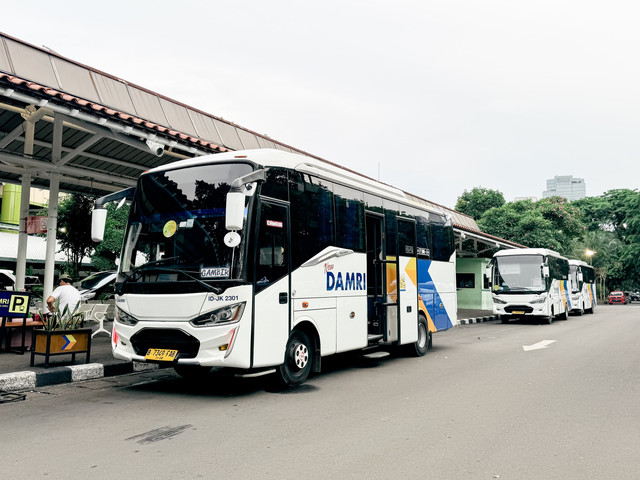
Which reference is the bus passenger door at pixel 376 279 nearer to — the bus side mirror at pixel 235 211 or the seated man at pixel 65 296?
the bus side mirror at pixel 235 211

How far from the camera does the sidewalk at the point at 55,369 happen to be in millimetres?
7379

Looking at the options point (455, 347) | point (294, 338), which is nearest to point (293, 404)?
point (294, 338)

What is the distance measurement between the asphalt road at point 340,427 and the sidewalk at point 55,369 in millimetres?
241

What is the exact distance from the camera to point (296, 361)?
24.8 feet

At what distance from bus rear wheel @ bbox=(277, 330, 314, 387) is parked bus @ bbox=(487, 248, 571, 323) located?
16.2 metres

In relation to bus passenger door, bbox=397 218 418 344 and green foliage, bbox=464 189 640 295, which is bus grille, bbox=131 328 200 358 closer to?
bus passenger door, bbox=397 218 418 344

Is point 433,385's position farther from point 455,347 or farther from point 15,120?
point 15,120

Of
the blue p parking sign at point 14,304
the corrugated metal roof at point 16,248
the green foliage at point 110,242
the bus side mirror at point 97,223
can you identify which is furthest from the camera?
the corrugated metal roof at point 16,248

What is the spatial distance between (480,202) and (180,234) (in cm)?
4997

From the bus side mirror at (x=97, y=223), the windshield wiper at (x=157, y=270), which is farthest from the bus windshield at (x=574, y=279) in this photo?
the bus side mirror at (x=97, y=223)

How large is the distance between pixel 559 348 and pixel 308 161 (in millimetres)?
8134

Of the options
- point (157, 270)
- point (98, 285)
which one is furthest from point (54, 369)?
point (98, 285)

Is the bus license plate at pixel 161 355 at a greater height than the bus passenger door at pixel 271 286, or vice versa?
the bus passenger door at pixel 271 286

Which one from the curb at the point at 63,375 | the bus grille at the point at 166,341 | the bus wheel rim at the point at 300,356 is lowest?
the curb at the point at 63,375
